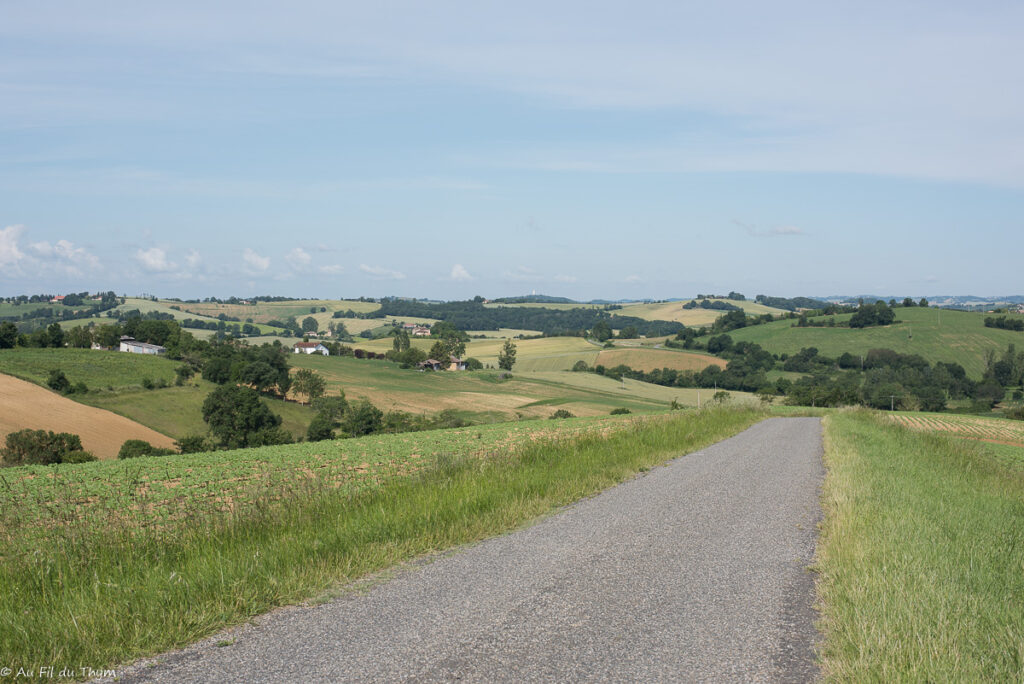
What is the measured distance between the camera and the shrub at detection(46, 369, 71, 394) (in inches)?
2485

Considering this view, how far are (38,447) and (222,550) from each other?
3763cm

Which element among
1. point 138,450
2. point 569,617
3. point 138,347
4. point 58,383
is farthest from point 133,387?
point 569,617

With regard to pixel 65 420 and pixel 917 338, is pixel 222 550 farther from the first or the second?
pixel 917 338

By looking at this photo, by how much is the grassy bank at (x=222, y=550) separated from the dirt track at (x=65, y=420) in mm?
39284

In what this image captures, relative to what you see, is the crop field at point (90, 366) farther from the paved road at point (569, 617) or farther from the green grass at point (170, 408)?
the paved road at point (569, 617)

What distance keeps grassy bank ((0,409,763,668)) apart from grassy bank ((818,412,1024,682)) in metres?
4.04

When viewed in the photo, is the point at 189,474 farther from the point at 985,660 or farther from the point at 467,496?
the point at 985,660

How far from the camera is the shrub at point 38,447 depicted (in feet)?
116

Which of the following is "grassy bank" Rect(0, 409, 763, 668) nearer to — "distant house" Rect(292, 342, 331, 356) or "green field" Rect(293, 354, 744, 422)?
"green field" Rect(293, 354, 744, 422)

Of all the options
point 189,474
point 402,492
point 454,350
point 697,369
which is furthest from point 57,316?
point 402,492

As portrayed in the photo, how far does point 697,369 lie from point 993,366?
4363cm

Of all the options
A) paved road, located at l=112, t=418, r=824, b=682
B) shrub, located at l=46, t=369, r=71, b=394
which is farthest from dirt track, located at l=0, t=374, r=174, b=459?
paved road, located at l=112, t=418, r=824, b=682

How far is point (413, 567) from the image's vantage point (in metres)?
7.16

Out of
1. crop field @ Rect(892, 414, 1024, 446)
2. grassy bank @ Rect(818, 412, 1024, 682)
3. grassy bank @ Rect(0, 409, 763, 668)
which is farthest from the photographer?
crop field @ Rect(892, 414, 1024, 446)
